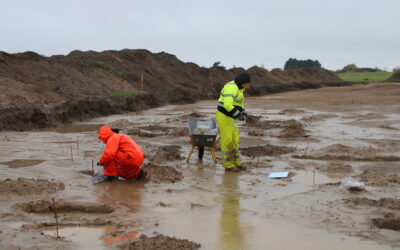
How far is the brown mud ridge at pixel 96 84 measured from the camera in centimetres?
1703

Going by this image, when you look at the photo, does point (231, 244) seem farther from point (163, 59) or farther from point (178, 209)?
point (163, 59)

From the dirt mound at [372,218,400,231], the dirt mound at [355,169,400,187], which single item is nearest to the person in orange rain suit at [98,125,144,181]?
A: the dirt mound at [372,218,400,231]

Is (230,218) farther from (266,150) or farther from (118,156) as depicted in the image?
(266,150)

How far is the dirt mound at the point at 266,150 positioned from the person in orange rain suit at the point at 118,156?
3.95 meters

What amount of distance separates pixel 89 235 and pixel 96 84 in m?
20.4

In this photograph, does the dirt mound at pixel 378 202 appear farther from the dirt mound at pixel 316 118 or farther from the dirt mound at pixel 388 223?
the dirt mound at pixel 316 118

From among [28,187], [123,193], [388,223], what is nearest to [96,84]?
[28,187]

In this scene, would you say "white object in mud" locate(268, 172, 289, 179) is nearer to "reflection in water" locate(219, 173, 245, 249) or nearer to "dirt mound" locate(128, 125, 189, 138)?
"reflection in water" locate(219, 173, 245, 249)

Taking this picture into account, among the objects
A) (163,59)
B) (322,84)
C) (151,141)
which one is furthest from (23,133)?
(322,84)

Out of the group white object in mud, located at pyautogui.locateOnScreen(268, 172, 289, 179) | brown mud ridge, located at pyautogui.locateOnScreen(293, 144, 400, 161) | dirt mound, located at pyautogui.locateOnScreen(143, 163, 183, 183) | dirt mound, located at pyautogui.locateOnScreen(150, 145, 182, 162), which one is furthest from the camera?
brown mud ridge, located at pyautogui.locateOnScreen(293, 144, 400, 161)

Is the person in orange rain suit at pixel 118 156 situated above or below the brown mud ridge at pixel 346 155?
above

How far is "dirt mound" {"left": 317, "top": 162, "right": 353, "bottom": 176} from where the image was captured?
9211 mm

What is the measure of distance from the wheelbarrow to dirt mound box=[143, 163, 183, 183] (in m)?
1.07

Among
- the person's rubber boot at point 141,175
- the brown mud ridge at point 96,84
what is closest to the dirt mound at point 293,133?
the person's rubber boot at point 141,175
